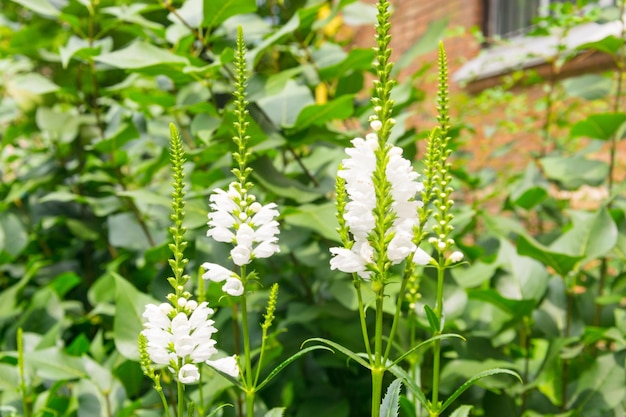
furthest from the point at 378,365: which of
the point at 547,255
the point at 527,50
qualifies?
the point at 527,50

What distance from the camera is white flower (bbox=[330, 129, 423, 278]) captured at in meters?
0.77

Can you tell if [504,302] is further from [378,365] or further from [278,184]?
[378,365]

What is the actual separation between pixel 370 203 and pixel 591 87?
5.89ft

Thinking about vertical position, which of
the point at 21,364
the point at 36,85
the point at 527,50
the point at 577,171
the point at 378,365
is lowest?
the point at 21,364

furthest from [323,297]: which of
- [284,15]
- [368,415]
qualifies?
[284,15]

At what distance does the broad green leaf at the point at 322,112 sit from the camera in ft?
5.21

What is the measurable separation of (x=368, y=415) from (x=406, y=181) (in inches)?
49.1

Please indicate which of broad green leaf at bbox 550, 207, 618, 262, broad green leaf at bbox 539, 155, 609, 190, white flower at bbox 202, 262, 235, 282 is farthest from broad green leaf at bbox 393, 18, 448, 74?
white flower at bbox 202, 262, 235, 282

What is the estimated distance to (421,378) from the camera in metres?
1.58

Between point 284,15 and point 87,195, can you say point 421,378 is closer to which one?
point 284,15

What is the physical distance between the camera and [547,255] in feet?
5.16

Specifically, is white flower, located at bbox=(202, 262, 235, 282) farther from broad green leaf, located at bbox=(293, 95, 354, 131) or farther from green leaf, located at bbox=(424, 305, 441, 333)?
broad green leaf, located at bbox=(293, 95, 354, 131)

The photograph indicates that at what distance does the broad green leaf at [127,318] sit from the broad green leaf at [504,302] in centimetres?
77

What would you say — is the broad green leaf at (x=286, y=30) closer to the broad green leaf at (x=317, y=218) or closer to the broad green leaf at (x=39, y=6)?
the broad green leaf at (x=317, y=218)
